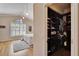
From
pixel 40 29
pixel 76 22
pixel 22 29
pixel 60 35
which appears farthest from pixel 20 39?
pixel 76 22

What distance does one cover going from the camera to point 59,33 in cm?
113

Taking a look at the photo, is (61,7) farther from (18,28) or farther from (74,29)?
(18,28)

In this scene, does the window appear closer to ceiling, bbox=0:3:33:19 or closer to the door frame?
ceiling, bbox=0:3:33:19

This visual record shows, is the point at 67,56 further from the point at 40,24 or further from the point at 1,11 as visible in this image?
the point at 1,11

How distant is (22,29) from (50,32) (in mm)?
245

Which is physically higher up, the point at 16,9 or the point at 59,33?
the point at 16,9

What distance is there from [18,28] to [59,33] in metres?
0.36

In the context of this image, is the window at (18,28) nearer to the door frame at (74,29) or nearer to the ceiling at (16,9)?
the ceiling at (16,9)

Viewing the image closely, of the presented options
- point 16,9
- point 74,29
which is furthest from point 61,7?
point 16,9

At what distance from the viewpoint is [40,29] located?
112 cm

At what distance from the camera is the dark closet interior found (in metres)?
1.12

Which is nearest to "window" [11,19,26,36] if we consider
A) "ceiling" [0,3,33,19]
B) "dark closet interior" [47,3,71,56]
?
→ "ceiling" [0,3,33,19]

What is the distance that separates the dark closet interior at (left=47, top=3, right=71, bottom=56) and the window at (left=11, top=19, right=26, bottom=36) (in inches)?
8.9

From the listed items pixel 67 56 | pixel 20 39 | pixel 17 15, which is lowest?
pixel 67 56
